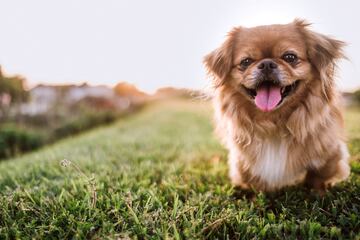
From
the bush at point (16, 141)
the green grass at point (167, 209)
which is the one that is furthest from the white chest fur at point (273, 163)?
the bush at point (16, 141)

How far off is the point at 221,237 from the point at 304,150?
1087 mm

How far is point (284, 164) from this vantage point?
262 centimetres

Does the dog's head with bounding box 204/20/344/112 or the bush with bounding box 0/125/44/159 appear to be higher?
the dog's head with bounding box 204/20/344/112

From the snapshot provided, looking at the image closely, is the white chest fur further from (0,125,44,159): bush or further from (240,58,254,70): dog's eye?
(0,125,44,159): bush

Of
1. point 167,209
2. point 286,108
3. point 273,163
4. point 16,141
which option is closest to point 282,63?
point 286,108

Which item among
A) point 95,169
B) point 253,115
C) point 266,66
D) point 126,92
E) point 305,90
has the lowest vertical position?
point 126,92

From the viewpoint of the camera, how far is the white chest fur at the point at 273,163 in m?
2.64

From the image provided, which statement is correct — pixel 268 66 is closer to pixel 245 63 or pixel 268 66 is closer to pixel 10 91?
pixel 245 63

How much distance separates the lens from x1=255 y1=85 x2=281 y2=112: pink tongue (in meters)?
2.50

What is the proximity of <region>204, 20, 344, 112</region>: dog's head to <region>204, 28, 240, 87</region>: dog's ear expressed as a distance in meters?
0.08

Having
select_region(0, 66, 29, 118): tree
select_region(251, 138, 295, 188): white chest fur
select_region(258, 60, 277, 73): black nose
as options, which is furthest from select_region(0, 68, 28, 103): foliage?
select_region(258, 60, 277, 73): black nose

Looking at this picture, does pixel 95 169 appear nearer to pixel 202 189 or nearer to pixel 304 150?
pixel 202 189

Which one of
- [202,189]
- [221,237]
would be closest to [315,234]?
[221,237]

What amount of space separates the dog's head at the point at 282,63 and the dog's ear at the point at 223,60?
84mm
